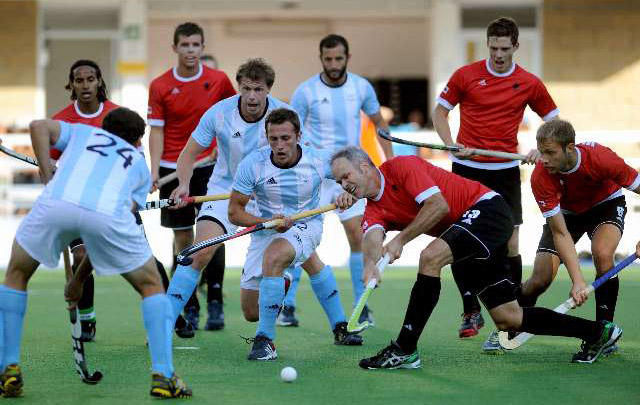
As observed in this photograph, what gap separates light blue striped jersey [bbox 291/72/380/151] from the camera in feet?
24.5

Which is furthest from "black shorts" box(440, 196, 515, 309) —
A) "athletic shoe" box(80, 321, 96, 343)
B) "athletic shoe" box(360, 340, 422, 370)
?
"athletic shoe" box(80, 321, 96, 343)

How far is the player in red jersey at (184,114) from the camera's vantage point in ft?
24.1

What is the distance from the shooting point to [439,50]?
56.3 feet

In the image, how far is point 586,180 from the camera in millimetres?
5926

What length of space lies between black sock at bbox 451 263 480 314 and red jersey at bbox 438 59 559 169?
0.77 m

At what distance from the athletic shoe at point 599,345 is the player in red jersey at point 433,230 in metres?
0.14

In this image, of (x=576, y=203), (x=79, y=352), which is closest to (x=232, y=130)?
(x=79, y=352)

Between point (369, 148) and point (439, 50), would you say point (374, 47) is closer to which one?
point (439, 50)

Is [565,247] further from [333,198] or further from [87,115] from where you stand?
[87,115]

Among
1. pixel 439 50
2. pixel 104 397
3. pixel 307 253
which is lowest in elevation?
pixel 104 397

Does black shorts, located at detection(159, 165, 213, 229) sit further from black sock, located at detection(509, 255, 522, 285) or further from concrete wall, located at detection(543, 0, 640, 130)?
concrete wall, located at detection(543, 0, 640, 130)

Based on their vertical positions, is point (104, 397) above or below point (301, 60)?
below

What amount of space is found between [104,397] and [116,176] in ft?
3.11

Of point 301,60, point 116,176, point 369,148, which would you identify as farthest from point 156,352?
point 301,60
